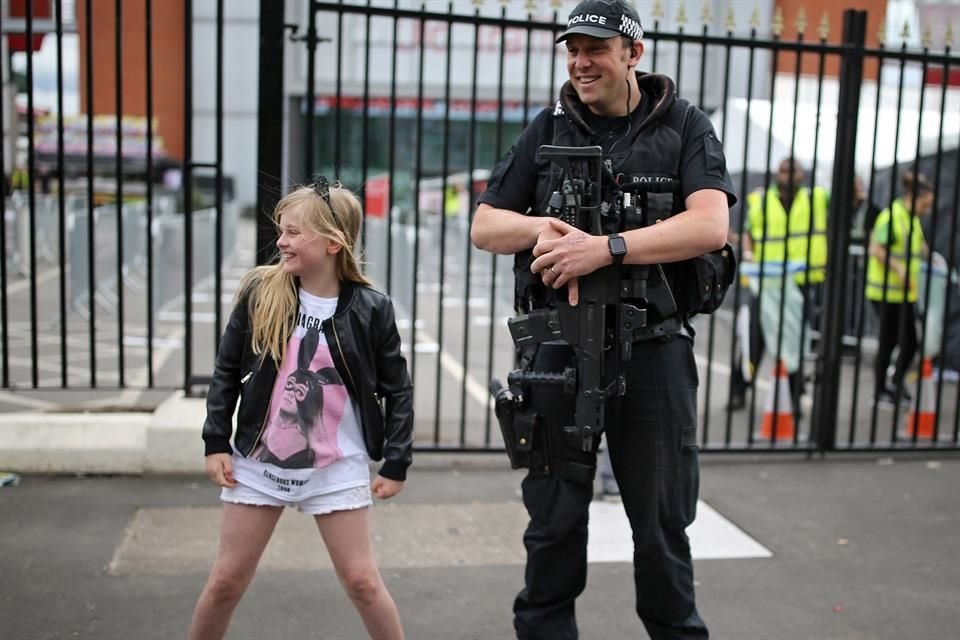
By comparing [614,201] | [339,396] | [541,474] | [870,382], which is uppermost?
[614,201]

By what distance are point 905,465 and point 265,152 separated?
408 centimetres

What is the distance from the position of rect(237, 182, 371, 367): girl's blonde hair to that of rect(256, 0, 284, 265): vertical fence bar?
7.32ft

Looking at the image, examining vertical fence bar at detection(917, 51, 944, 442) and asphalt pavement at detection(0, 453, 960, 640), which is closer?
asphalt pavement at detection(0, 453, 960, 640)

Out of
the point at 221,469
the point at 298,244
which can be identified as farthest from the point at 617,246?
the point at 221,469

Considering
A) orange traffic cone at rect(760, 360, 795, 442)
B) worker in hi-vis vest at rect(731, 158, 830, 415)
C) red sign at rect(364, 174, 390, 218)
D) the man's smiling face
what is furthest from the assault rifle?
red sign at rect(364, 174, 390, 218)

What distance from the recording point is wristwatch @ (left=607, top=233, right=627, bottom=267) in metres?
→ 2.89

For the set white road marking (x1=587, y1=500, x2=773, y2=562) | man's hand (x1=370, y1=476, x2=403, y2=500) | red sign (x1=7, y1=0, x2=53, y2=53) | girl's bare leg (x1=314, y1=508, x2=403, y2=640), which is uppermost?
red sign (x1=7, y1=0, x2=53, y2=53)

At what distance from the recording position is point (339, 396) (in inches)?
119

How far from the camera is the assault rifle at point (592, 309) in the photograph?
9.70ft

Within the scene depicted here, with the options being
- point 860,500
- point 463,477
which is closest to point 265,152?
point 463,477

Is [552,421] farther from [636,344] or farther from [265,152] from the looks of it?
[265,152]

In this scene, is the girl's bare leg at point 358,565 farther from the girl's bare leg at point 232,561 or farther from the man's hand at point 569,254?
the man's hand at point 569,254

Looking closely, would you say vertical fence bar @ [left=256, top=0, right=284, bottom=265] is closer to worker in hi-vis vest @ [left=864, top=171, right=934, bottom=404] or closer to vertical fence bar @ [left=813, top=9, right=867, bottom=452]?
vertical fence bar @ [left=813, top=9, right=867, bottom=452]

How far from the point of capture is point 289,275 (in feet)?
10.0
